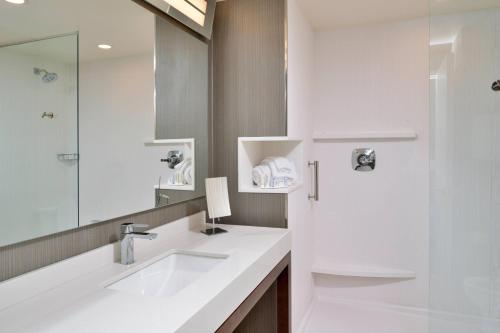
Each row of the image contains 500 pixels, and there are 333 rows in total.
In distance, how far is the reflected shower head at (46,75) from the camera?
1.13 metres

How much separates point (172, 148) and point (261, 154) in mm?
733

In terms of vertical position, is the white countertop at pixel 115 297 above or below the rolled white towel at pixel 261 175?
below

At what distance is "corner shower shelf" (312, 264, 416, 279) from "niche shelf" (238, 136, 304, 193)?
880 millimetres

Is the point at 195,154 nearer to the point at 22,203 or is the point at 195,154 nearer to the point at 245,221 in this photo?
the point at 245,221

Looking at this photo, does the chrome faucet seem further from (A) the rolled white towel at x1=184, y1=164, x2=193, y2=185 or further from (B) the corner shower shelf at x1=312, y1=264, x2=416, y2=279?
(B) the corner shower shelf at x1=312, y1=264, x2=416, y2=279

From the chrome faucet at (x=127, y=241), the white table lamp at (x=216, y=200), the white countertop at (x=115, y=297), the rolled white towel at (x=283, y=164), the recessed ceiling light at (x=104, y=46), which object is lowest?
the white countertop at (x=115, y=297)

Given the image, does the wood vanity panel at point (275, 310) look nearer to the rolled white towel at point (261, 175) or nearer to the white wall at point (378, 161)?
the rolled white towel at point (261, 175)

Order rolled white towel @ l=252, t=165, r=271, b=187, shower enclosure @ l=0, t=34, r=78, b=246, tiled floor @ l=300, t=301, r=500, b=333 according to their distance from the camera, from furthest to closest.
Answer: tiled floor @ l=300, t=301, r=500, b=333 → rolled white towel @ l=252, t=165, r=271, b=187 → shower enclosure @ l=0, t=34, r=78, b=246

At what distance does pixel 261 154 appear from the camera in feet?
7.77

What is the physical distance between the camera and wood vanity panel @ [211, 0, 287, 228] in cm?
204

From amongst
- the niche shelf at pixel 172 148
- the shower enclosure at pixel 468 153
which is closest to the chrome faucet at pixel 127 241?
the niche shelf at pixel 172 148

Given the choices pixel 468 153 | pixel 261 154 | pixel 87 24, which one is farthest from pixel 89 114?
pixel 468 153

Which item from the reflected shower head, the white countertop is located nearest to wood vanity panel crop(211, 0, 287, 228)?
the white countertop

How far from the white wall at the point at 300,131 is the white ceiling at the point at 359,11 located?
0.31ft
